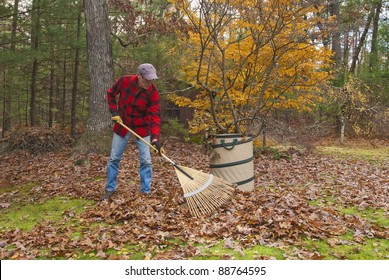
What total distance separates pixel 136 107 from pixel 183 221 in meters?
1.87

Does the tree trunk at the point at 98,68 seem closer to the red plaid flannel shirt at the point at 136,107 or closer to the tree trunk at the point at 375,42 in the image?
the red plaid flannel shirt at the point at 136,107

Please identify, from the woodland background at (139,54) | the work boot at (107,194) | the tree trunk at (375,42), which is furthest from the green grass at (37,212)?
the tree trunk at (375,42)

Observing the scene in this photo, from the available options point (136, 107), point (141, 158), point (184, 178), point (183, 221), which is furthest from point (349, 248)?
point (136, 107)

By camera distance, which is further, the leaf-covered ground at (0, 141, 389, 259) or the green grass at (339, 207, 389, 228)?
the green grass at (339, 207, 389, 228)

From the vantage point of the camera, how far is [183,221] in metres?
4.67

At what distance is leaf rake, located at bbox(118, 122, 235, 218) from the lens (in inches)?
195

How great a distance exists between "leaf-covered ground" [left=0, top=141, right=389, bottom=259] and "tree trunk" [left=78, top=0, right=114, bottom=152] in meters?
1.44

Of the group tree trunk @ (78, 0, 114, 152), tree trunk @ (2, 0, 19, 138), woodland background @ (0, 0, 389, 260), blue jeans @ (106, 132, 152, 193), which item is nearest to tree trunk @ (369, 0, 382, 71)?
woodland background @ (0, 0, 389, 260)

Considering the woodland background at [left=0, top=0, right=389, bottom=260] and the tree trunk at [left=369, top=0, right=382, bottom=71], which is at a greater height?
the tree trunk at [left=369, top=0, right=382, bottom=71]

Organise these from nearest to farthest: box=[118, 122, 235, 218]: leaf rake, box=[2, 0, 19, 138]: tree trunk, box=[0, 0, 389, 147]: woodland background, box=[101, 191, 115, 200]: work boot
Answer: box=[118, 122, 235, 218]: leaf rake < box=[101, 191, 115, 200]: work boot < box=[0, 0, 389, 147]: woodland background < box=[2, 0, 19, 138]: tree trunk

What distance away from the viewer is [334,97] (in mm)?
15297

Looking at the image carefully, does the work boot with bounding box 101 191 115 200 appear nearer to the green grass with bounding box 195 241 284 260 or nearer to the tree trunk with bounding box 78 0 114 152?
the green grass with bounding box 195 241 284 260

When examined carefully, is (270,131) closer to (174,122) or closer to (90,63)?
(174,122)

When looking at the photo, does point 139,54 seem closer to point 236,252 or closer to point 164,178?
point 164,178
